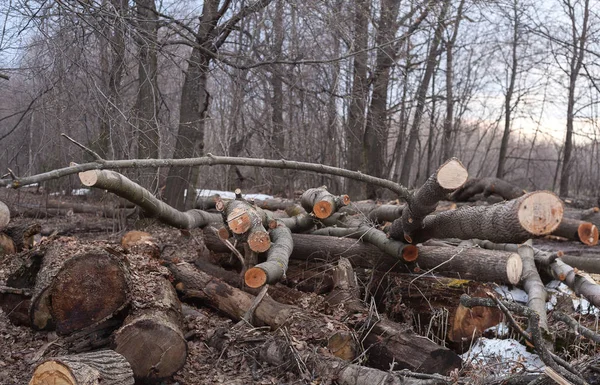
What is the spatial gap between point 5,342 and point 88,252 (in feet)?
4.00

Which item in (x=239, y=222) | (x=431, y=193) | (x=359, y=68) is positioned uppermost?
(x=359, y=68)

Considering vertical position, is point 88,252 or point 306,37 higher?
point 306,37

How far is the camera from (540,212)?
312 centimetres

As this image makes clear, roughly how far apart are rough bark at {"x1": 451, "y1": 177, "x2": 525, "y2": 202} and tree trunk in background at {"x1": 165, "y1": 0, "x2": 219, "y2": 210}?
5961mm

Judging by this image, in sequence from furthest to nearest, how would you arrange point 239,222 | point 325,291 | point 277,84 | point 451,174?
1. point 277,84
2. point 325,291
3. point 239,222
4. point 451,174

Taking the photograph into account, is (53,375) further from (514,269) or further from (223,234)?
(514,269)

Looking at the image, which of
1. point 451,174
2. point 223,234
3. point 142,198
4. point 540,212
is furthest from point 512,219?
point 142,198

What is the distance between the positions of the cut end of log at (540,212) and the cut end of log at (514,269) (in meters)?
1.79

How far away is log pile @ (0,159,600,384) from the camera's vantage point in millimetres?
3459

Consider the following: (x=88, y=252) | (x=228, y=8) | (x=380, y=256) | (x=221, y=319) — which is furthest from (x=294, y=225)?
(x=228, y=8)

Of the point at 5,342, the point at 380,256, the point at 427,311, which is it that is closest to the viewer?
the point at 5,342

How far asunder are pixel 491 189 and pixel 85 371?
31.6 feet

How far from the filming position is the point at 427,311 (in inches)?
188

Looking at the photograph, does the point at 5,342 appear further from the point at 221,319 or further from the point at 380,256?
the point at 380,256
